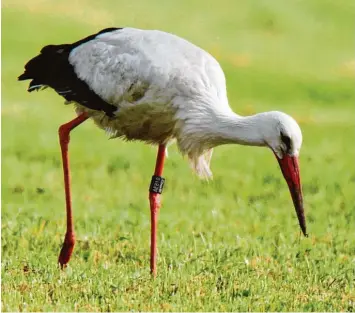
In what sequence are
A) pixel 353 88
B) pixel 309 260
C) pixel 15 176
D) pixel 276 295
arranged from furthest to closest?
pixel 353 88 → pixel 15 176 → pixel 309 260 → pixel 276 295

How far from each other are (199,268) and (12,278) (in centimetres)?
117

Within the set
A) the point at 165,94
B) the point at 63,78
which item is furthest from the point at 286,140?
the point at 63,78

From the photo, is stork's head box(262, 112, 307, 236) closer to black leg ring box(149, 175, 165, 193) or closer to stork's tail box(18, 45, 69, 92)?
black leg ring box(149, 175, 165, 193)

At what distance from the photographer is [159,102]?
5680 mm

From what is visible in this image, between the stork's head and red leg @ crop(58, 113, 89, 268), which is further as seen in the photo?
red leg @ crop(58, 113, 89, 268)

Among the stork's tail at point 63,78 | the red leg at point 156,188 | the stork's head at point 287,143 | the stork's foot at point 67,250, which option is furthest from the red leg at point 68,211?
the stork's head at point 287,143

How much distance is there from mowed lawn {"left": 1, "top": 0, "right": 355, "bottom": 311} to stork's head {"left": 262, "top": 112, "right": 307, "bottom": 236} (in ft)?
1.99

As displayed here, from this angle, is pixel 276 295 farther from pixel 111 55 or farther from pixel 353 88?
pixel 353 88

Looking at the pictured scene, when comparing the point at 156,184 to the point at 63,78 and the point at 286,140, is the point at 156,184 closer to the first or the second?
the point at 63,78

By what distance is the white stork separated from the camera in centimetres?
541

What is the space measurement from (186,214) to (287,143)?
113 inches

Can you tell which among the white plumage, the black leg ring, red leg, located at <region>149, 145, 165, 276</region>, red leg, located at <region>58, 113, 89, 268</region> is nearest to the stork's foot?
red leg, located at <region>58, 113, 89, 268</region>

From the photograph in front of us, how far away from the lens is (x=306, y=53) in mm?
22281

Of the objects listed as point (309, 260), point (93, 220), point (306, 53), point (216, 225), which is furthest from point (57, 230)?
point (306, 53)
